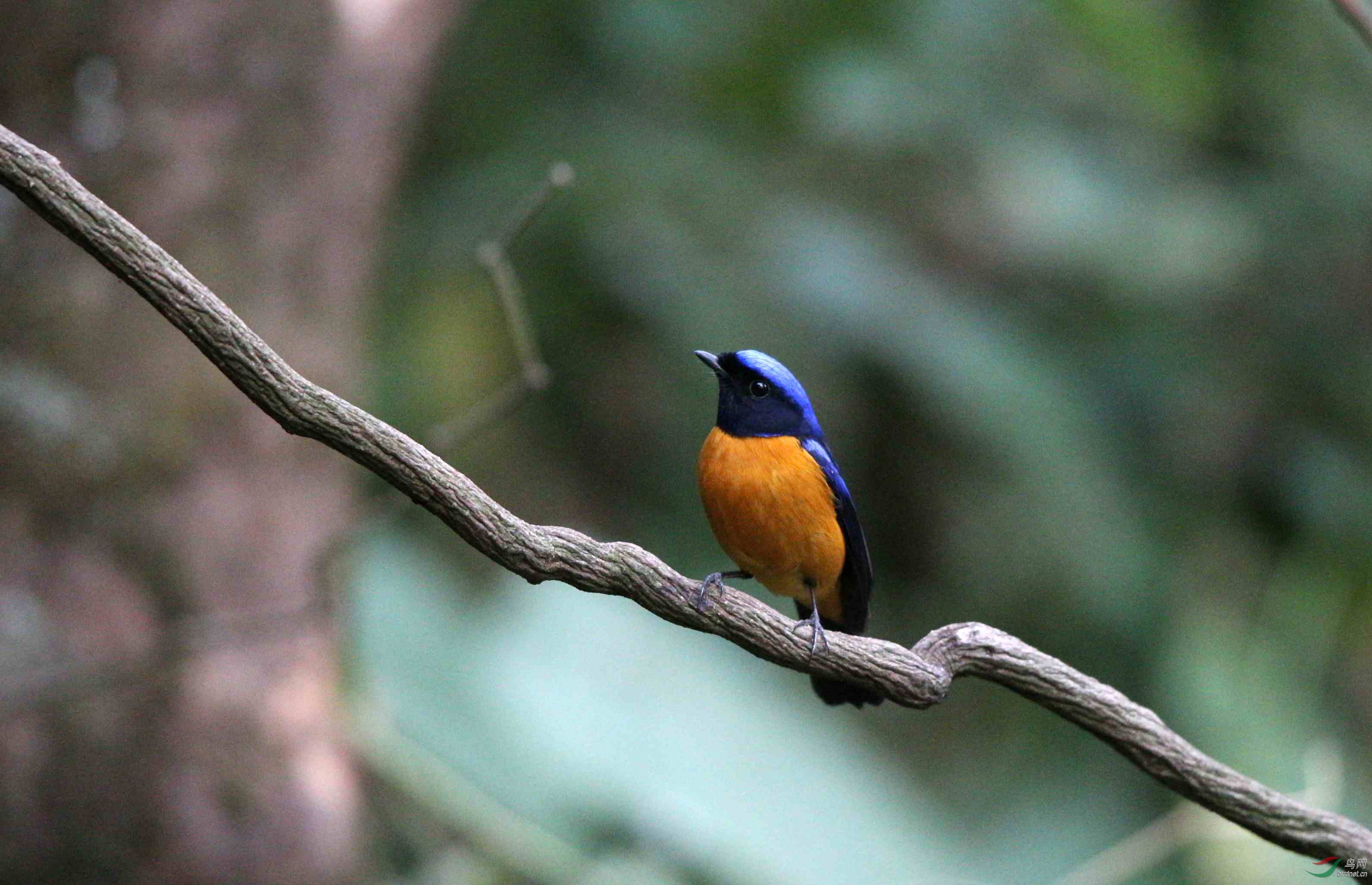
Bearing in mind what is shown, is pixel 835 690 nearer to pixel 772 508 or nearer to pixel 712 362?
pixel 772 508

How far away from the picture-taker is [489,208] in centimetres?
638

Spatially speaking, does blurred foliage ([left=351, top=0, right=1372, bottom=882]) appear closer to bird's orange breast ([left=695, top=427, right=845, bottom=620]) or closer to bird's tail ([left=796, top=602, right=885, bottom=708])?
bird's tail ([left=796, top=602, right=885, bottom=708])

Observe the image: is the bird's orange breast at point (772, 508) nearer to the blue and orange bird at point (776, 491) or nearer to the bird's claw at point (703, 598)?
the blue and orange bird at point (776, 491)

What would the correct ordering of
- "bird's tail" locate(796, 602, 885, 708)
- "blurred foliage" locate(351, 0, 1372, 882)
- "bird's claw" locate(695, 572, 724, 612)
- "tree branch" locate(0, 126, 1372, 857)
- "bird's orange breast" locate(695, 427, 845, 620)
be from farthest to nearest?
"blurred foliage" locate(351, 0, 1372, 882) → "bird's tail" locate(796, 602, 885, 708) → "bird's orange breast" locate(695, 427, 845, 620) → "bird's claw" locate(695, 572, 724, 612) → "tree branch" locate(0, 126, 1372, 857)

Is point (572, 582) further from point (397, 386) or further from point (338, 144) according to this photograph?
point (397, 386)

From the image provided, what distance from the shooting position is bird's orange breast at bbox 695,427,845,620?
3.43m

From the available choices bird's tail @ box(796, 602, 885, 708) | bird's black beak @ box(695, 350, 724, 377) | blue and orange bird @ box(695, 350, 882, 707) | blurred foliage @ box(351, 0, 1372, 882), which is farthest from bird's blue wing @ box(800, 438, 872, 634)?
blurred foliage @ box(351, 0, 1372, 882)

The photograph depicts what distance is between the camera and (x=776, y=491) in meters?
3.44

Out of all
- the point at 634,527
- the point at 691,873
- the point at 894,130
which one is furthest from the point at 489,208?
the point at 691,873

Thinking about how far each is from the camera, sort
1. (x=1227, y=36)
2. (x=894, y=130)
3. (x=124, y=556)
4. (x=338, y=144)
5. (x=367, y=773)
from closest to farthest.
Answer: (x=124, y=556)
(x=338, y=144)
(x=367, y=773)
(x=894, y=130)
(x=1227, y=36)

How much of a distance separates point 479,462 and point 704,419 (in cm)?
117

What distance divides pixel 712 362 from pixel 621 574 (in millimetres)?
1502

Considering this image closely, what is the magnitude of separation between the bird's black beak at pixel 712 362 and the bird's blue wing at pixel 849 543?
297 millimetres

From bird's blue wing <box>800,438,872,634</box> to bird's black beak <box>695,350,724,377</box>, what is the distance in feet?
0.97
